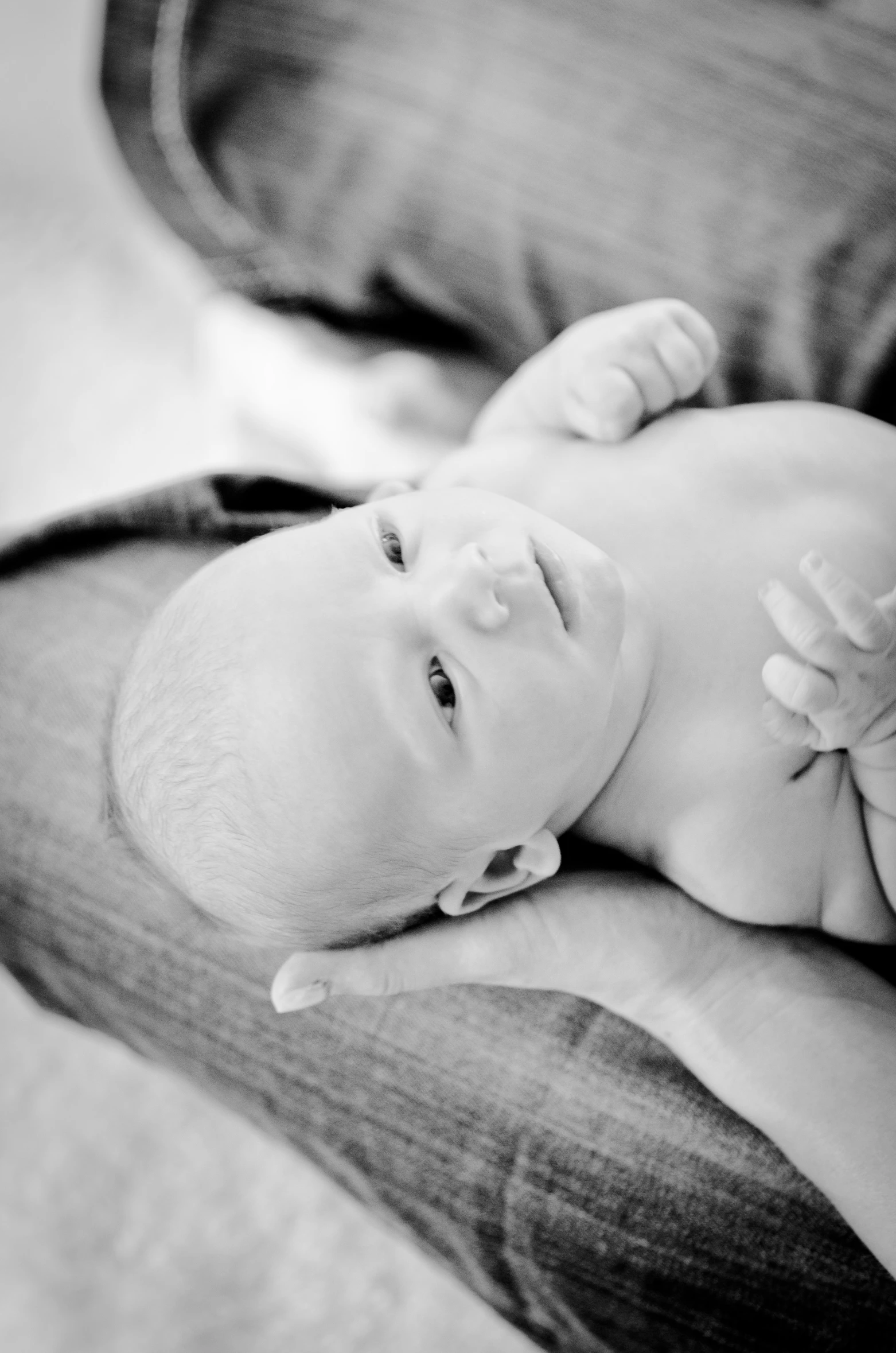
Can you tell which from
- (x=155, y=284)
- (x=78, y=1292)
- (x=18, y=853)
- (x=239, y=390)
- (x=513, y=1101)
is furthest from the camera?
(x=155, y=284)

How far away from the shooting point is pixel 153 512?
47.5 inches

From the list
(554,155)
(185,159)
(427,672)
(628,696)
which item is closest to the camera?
(427,672)

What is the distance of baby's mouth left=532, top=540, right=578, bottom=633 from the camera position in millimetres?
828

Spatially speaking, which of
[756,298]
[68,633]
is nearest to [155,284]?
[68,633]

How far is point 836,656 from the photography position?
74cm

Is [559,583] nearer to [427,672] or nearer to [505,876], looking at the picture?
[427,672]

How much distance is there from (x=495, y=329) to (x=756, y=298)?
350 millimetres

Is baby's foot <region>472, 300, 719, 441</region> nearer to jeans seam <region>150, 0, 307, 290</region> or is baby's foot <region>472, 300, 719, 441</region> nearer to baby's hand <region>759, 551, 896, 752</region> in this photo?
baby's hand <region>759, 551, 896, 752</region>

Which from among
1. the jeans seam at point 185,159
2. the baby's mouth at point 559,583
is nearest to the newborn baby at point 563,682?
the baby's mouth at point 559,583

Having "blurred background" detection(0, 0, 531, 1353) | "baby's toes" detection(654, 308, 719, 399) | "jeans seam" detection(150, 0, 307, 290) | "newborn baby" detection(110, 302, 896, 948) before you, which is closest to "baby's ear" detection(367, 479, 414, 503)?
"newborn baby" detection(110, 302, 896, 948)

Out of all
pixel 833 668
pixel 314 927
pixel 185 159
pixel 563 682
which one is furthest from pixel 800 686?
pixel 185 159

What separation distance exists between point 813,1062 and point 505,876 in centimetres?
29

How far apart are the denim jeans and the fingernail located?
108 mm

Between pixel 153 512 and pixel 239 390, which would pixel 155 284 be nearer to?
pixel 239 390
